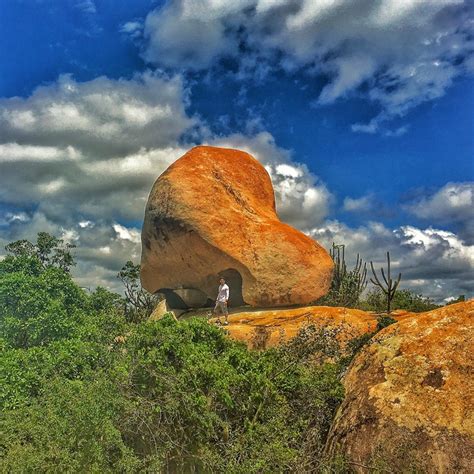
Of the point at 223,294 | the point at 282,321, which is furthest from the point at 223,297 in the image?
the point at 282,321

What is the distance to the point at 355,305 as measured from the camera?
26734 millimetres

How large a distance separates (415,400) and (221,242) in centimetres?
1210

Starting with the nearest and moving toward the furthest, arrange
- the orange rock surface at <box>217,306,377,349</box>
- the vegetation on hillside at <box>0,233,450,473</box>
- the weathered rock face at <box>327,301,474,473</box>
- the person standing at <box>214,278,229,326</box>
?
the weathered rock face at <box>327,301,474,473</box>, the vegetation on hillside at <box>0,233,450,473</box>, the orange rock surface at <box>217,306,377,349</box>, the person standing at <box>214,278,229,326</box>

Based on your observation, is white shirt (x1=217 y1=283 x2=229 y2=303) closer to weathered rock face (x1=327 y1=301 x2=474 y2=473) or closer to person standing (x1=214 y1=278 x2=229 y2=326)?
person standing (x1=214 y1=278 x2=229 y2=326)

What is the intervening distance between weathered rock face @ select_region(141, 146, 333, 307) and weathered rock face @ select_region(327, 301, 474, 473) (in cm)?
1050

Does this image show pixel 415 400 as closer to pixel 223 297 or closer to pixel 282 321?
pixel 282 321

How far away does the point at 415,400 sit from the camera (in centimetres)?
615

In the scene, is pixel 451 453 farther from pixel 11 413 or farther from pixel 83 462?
pixel 11 413

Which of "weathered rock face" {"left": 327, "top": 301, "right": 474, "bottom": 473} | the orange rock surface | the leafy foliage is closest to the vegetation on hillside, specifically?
the leafy foliage

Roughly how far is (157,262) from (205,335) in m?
12.2

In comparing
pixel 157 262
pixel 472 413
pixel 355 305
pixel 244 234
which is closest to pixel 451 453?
pixel 472 413

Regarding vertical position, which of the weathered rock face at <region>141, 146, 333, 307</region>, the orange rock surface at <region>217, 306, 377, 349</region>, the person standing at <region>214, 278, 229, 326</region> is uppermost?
the weathered rock face at <region>141, 146, 333, 307</region>

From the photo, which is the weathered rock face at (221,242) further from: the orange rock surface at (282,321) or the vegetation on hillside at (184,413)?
the vegetation on hillside at (184,413)

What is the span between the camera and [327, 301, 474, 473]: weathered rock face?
18.6 feet
